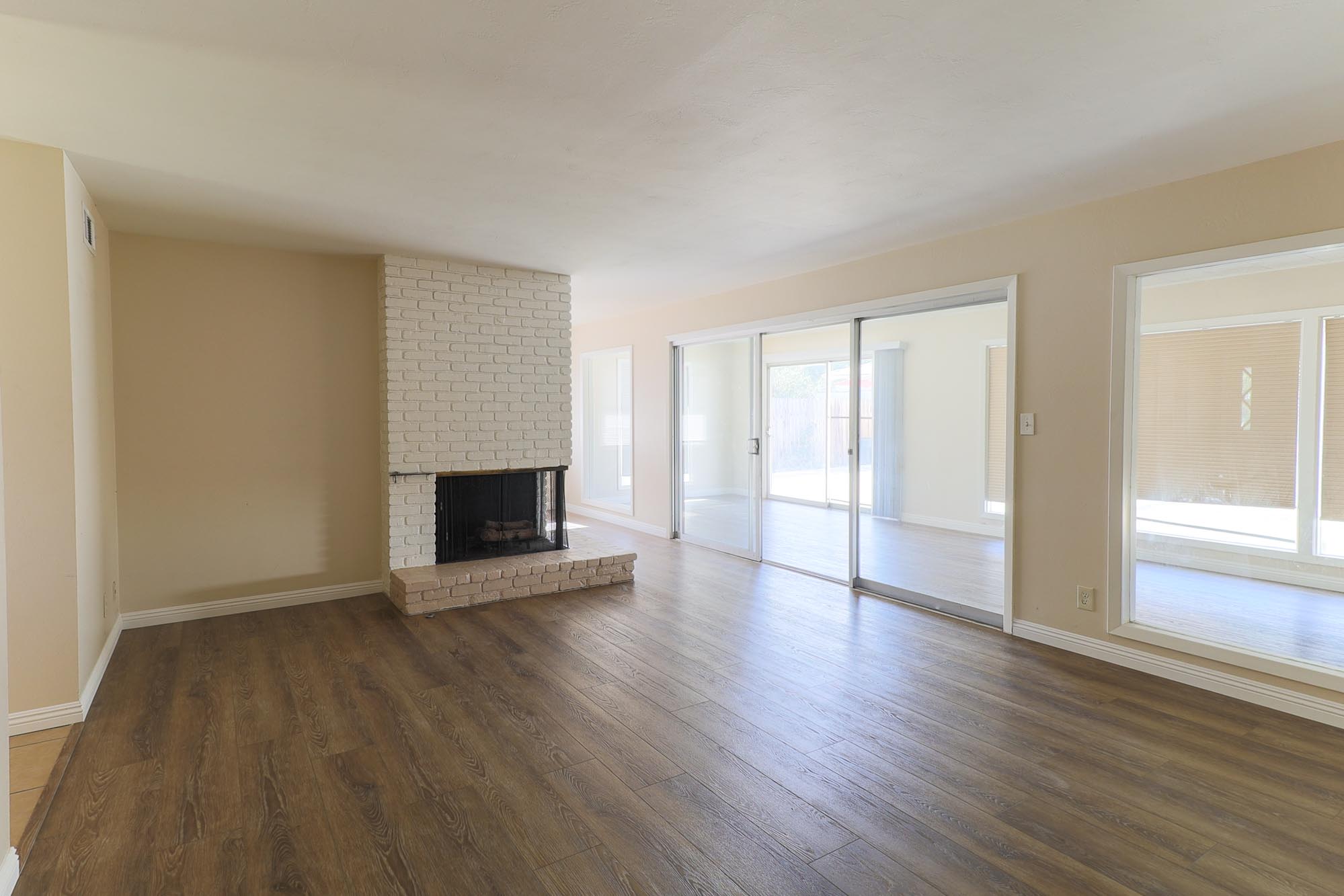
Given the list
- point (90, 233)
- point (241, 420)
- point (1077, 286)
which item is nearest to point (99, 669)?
point (241, 420)

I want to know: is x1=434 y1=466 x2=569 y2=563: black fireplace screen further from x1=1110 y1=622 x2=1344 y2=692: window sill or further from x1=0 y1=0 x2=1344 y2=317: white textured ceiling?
x1=1110 y1=622 x2=1344 y2=692: window sill

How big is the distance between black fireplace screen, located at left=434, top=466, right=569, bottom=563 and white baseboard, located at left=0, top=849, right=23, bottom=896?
3167 millimetres

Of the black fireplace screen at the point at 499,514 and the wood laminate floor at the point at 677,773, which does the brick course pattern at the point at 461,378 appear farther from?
the wood laminate floor at the point at 677,773

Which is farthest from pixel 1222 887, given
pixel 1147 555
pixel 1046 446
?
pixel 1046 446

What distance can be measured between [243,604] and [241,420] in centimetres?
124

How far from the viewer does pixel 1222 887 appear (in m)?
1.91

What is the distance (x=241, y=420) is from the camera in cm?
458

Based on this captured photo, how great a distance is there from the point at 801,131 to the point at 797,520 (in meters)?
5.59

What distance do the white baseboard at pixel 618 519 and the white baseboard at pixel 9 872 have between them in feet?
16.7

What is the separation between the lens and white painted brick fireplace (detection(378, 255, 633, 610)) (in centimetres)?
486

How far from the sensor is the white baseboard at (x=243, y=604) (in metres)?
4.32

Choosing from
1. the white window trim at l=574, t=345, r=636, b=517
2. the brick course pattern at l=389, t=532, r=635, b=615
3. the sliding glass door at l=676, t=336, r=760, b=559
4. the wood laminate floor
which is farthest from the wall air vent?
the white window trim at l=574, t=345, r=636, b=517

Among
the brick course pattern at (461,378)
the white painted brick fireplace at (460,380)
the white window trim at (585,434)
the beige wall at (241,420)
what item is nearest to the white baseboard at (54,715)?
the beige wall at (241,420)

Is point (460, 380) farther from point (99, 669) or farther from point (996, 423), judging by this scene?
point (996, 423)
